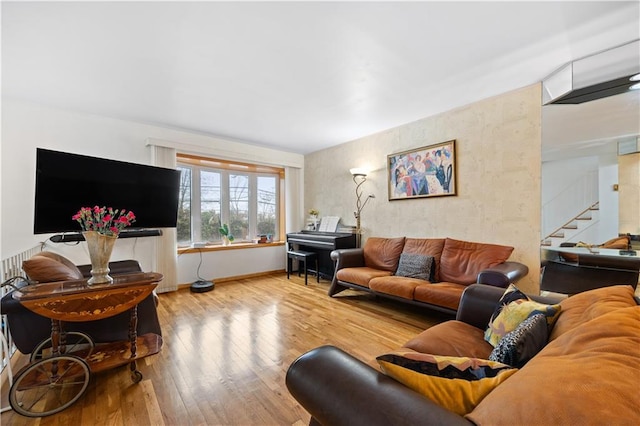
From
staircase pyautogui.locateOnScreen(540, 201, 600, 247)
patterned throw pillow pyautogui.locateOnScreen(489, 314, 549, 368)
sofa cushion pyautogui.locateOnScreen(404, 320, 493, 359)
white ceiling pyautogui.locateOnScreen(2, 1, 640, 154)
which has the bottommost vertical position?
sofa cushion pyautogui.locateOnScreen(404, 320, 493, 359)

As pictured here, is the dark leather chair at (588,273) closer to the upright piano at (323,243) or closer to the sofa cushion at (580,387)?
the sofa cushion at (580,387)

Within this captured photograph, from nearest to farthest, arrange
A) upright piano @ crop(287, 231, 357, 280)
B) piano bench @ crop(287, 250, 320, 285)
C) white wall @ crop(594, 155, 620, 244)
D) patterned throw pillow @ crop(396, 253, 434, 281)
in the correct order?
white wall @ crop(594, 155, 620, 244)
patterned throw pillow @ crop(396, 253, 434, 281)
upright piano @ crop(287, 231, 357, 280)
piano bench @ crop(287, 250, 320, 285)

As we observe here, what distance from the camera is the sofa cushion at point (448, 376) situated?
72 centimetres

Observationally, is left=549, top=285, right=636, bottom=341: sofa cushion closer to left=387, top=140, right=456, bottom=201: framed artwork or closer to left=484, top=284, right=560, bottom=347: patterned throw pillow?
left=484, top=284, right=560, bottom=347: patterned throw pillow

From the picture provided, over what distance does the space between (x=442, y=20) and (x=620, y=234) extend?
2319 mm

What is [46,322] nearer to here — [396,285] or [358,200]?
[396,285]

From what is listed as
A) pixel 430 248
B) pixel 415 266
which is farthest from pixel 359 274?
pixel 430 248

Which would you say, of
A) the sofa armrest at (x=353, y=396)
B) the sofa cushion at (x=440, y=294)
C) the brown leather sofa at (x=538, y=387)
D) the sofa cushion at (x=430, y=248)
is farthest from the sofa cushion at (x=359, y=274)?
the sofa armrest at (x=353, y=396)

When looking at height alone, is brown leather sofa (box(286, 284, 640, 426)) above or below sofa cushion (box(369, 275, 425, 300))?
above

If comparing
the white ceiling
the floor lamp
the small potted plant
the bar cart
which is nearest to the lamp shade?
the floor lamp

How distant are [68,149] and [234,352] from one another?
3.24 m

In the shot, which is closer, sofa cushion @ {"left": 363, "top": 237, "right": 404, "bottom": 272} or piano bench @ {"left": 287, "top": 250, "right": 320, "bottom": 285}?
sofa cushion @ {"left": 363, "top": 237, "right": 404, "bottom": 272}

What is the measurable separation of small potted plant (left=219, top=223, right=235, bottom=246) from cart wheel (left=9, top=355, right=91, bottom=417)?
292cm

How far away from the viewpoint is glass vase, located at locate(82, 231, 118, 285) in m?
1.82
